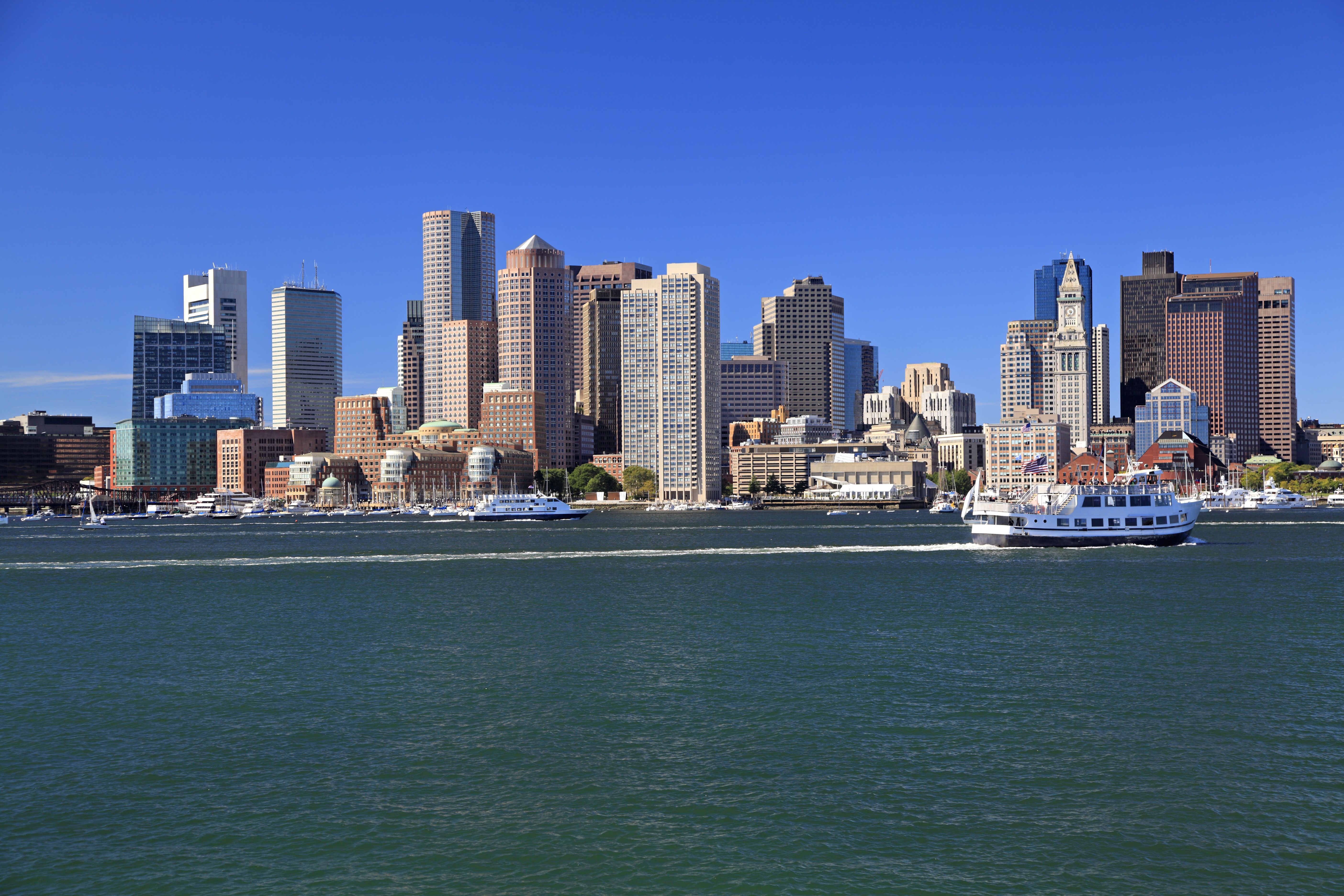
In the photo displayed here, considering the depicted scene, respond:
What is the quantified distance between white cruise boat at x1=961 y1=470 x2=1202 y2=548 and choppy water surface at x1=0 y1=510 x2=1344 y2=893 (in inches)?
1822

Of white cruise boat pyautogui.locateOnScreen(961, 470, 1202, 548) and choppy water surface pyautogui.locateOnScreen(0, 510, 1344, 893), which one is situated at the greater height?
white cruise boat pyautogui.locateOnScreen(961, 470, 1202, 548)

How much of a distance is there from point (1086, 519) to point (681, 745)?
99132 mm

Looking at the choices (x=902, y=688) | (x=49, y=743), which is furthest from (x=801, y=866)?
(x=49, y=743)

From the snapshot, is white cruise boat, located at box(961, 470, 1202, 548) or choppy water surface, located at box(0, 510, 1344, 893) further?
white cruise boat, located at box(961, 470, 1202, 548)

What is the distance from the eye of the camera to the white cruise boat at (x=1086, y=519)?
12775 cm

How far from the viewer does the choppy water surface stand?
1139 inches

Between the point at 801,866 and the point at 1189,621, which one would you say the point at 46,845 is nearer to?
A: the point at 801,866

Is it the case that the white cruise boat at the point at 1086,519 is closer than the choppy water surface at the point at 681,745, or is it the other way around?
the choppy water surface at the point at 681,745

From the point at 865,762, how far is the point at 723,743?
5021 mm

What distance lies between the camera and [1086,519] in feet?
420

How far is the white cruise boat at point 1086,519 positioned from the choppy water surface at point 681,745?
46.3 metres

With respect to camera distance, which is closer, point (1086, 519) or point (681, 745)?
point (681, 745)

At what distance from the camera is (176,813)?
32.7 meters

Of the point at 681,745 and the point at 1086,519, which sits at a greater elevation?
the point at 1086,519
